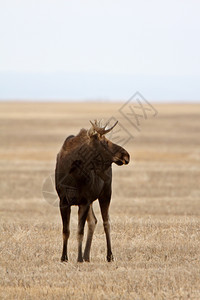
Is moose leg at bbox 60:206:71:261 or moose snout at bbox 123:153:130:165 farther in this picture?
moose leg at bbox 60:206:71:261

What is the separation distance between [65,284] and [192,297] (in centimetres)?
151

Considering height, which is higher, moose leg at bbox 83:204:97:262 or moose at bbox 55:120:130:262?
moose at bbox 55:120:130:262

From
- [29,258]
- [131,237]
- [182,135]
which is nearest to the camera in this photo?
[29,258]

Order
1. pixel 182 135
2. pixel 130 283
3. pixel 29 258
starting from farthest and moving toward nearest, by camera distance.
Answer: pixel 182 135, pixel 29 258, pixel 130 283

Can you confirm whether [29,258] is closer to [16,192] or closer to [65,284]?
[65,284]

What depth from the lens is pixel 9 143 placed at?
1880 inches

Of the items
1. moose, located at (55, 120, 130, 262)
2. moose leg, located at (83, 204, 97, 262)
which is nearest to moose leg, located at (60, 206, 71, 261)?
moose, located at (55, 120, 130, 262)

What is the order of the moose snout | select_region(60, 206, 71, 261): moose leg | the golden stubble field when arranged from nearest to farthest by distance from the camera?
the golden stubble field, the moose snout, select_region(60, 206, 71, 261): moose leg

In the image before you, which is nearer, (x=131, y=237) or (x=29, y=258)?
(x=29, y=258)

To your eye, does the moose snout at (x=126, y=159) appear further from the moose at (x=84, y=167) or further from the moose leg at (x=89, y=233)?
the moose leg at (x=89, y=233)

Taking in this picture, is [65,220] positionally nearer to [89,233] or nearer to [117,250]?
[89,233]

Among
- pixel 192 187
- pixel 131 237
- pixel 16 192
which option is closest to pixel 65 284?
pixel 131 237

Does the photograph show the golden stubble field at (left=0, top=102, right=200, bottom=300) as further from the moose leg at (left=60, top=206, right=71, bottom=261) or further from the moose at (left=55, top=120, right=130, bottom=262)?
the moose at (left=55, top=120, right=130, bottom=262)

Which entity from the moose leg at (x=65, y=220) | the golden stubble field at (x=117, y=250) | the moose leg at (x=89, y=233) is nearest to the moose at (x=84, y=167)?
the moose leg at (x=65, y=220)
